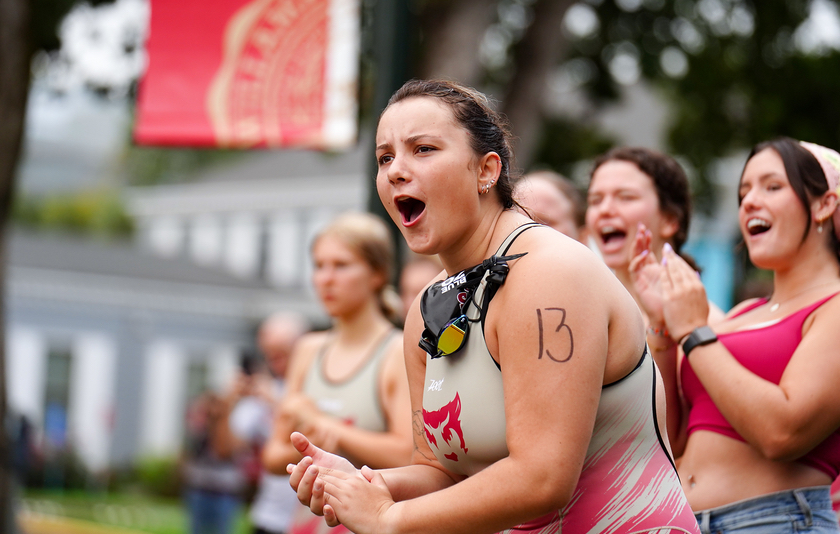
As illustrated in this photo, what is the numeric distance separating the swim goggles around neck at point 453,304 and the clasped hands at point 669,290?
81cm

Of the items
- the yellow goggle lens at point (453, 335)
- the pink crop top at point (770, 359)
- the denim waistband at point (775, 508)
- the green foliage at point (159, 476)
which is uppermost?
the yellow goggle lens at point (453, 335)

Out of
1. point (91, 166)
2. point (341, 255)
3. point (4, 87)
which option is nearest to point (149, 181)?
point (91, 166)

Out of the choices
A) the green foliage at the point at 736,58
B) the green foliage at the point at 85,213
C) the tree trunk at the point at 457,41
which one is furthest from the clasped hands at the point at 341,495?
the green foliage at the point at 85,213

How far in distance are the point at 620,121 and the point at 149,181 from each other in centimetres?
3372

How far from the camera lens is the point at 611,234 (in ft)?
10.7

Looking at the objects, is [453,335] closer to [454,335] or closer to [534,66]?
[454,335]

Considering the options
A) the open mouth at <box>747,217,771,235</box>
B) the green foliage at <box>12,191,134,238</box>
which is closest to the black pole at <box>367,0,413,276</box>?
the open mouth at <box>747,217,771,235</box>

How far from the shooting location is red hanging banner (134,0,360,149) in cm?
566

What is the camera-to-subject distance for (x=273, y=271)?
37625 mm

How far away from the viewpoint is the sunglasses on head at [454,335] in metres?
2.01

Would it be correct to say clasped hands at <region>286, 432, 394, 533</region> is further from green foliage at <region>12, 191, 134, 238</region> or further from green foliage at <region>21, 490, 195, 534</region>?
green foliage at <region>12, 191, 134, 238</region>

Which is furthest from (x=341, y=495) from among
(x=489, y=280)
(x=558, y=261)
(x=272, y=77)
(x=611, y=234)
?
(x=272, y=77)

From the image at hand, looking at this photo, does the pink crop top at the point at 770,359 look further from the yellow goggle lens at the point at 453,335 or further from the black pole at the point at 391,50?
the black pole at the point at 391,50

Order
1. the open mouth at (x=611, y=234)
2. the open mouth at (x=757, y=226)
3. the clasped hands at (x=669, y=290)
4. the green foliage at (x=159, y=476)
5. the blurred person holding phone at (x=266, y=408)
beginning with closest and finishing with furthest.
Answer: the clasped hands at (x=669, y=290) → the open mouth at (x=757, y=226) → the open mouth at (x=611, y=234) → the blurred person holding phone at (x=266, y=408) → the green foliage at (x=159, y=476)
